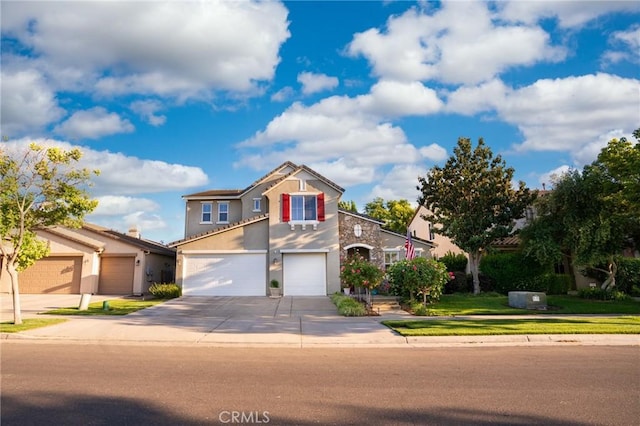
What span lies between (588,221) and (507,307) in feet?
22.5

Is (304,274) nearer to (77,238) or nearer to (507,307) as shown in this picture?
(507,307)

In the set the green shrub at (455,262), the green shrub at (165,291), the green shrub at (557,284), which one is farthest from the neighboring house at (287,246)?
the green shrub at (557,284)

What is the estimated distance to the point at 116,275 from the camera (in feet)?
79.8

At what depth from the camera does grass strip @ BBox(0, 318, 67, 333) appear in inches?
454

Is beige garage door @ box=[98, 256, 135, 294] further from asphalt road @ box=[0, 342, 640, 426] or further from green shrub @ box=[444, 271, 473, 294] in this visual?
green shrub @ box=[444, 271, 473, 294]

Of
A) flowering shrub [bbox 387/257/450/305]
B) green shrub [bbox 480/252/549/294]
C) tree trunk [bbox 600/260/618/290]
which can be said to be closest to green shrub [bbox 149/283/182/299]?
flowering shrub [bbox 387/257/450/305]

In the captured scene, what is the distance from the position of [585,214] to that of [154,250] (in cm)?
2478

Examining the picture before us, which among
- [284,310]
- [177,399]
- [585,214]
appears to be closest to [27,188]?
[284,310]

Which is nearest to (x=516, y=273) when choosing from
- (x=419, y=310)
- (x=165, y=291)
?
(x=419, y=310)

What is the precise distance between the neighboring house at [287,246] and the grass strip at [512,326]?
33.1ft

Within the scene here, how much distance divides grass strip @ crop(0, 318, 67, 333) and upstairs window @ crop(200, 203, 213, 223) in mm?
15267

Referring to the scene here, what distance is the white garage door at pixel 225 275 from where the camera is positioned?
22.8 meters

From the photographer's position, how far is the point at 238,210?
28.6 m

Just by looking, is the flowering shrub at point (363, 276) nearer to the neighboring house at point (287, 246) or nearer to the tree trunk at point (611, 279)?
the neighboring house at point (287, 246)
